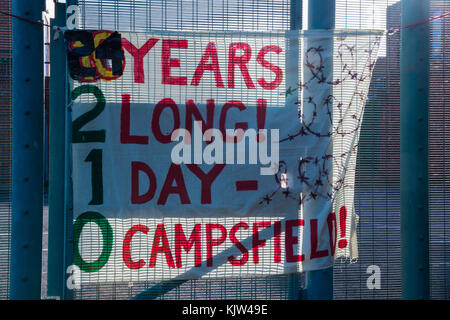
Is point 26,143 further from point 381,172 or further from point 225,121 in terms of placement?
point 381,172

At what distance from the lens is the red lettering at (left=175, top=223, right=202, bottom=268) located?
10.6 ft

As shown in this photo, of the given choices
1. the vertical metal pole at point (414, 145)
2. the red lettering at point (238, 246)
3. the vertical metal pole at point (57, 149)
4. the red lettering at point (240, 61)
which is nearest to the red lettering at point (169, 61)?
the red lettering at point (240, 61)

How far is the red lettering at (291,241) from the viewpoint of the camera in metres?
3.36

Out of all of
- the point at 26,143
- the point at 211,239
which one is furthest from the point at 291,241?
the point at 26,143

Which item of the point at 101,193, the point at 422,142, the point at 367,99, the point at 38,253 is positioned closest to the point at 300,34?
the point at 367,99

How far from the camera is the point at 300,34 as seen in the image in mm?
3340

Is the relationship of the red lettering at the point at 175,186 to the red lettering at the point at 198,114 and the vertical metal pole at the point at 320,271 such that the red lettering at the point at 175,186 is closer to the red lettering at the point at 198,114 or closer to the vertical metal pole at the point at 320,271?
the red lettering at the point at 198,114

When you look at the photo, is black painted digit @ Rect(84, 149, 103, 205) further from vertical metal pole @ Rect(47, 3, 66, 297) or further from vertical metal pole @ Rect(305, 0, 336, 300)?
vertical metal pole @ Rect(305, 0, 336, 300)

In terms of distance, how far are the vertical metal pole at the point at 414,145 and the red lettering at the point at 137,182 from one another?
187cm

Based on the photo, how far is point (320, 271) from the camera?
3426 millimetres

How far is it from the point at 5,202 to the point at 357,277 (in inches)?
110

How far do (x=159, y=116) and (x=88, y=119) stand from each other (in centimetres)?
50

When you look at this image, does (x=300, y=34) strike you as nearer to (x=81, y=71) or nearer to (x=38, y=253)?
(x=81, y=71)

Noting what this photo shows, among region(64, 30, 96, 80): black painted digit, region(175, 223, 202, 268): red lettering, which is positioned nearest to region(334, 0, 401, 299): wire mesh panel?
region(175, 223, 202, 268): red lettering
